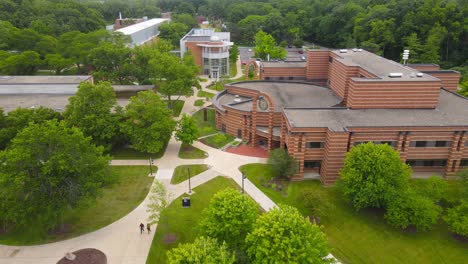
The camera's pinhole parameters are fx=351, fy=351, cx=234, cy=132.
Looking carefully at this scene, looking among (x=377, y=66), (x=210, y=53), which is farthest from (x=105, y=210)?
(x=210, y=53)

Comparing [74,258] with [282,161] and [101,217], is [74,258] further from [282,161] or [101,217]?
[282,161]

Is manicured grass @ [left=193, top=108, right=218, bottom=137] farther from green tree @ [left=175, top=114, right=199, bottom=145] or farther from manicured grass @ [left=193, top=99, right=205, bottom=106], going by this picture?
green tree @ [left=175, top=114, right=199, bottom=145]

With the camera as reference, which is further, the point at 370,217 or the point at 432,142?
the point at 432,142

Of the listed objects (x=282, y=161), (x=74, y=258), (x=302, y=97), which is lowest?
(x=74, y=258)

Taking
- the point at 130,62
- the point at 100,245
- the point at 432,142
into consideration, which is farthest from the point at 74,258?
the point at 130,62

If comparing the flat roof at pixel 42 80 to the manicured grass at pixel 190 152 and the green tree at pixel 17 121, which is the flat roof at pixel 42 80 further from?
the manicured grass at pixel 190 152
